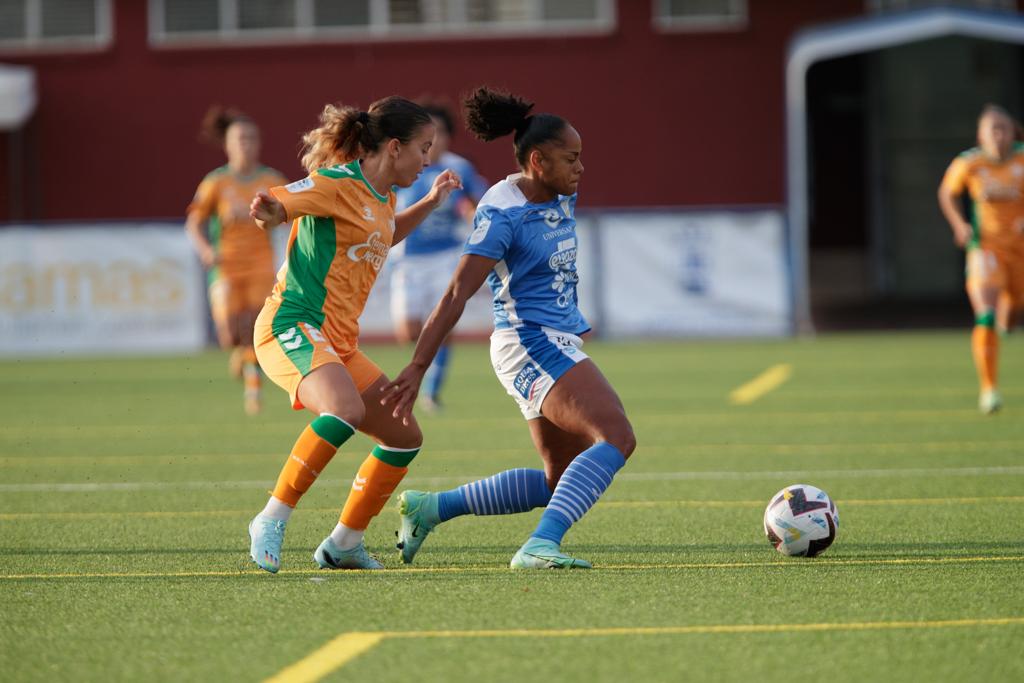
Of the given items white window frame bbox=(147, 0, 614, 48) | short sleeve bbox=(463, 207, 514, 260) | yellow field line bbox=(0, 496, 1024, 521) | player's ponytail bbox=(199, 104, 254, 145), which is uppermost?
white window frame bbox=(147, 0, 614, 48)

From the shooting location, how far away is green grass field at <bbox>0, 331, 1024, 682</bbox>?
4727 mm

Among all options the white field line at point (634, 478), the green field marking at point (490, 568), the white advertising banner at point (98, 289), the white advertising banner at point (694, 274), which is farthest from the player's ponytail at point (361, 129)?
the white advertising banner at point (694, 274)

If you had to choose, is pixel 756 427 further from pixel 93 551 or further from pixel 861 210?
pixel 861 210

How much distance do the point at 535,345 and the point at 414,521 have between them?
2.89 feet

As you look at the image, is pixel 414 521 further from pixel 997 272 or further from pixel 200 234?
pixel 200 234

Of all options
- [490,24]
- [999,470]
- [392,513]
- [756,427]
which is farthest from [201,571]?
[490,24]

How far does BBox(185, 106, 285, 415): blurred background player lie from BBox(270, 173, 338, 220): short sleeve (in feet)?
25.2

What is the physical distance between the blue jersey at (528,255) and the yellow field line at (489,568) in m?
0.98

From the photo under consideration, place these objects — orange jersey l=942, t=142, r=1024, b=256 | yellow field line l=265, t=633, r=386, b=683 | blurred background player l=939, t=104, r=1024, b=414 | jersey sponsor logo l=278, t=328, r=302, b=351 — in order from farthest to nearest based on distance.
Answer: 1. orange jersey l=942, t=142, r=1024, b=256
2. blurred background player l=939, t=104, r=1024, b=414
3. jersey sponsor logo l=278, t=328, r=302, b=351
4. yellow field line l=265, t=633, r=386, b=683

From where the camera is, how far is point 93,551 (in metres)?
7.00

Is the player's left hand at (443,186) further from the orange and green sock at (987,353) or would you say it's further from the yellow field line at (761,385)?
the yellow field line at (761,385)

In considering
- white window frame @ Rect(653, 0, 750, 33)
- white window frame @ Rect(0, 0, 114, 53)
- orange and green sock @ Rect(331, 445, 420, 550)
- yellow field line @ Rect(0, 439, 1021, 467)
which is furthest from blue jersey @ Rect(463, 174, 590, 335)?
white window frame @ Rect(0, 0, 114, 53)

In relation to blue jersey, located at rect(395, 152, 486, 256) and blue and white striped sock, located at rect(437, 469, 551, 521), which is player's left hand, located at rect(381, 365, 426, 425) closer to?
blue and white striped sock, located at rect(437, 469, 551, 521)

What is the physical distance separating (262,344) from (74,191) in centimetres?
2330
